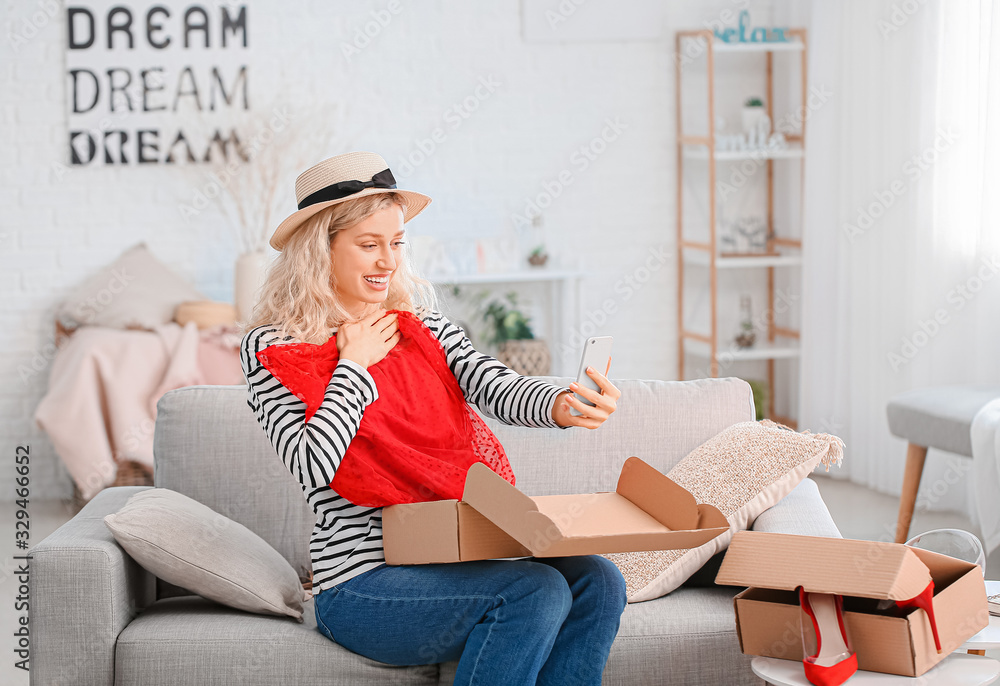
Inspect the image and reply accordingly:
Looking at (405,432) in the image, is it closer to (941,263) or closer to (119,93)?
(941,263)

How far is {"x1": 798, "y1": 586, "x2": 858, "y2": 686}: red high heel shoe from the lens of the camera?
1.45 metres

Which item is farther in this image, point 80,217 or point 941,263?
point 80,217

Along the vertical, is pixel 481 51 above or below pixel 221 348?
above

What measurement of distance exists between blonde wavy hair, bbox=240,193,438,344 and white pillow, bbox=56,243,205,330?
237cm

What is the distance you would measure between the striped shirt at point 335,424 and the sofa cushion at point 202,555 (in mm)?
176

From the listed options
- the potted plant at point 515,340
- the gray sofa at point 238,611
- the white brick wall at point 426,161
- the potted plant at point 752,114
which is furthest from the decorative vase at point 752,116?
the gray sofa at point 238,611

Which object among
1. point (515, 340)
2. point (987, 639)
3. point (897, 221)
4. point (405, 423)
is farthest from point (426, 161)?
point (987, 639)

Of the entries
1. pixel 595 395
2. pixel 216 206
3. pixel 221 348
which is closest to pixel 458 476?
pixel 595 395

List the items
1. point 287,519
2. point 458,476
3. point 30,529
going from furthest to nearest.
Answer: point 30,529
point 287,519
point 458,476

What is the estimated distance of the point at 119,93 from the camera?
4.24m

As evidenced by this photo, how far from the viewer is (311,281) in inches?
69.9

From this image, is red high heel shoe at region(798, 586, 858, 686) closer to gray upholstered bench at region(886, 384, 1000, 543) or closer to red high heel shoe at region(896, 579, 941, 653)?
red high heel shoe at region(896, 579, 941, 653)

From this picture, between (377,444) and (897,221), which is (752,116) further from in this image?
(377,444)

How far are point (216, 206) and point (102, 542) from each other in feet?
9.02
